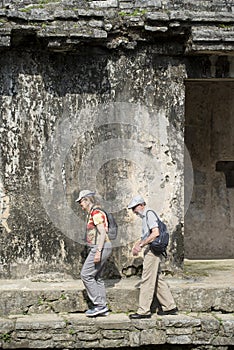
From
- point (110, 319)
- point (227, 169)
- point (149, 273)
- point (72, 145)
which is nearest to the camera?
point (110, 319)

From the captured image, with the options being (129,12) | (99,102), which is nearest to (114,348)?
(99,102)

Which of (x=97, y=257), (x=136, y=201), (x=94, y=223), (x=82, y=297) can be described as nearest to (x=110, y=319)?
(x=82, y=297)

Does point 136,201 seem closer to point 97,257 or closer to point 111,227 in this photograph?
point 111,227

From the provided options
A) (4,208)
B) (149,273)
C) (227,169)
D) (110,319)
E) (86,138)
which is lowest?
(110,319)

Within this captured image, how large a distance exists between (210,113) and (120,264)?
371cm

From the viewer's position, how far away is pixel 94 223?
28.7 feet

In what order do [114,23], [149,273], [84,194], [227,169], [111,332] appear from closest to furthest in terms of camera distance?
[111,332] < [149,273] < [84,194] < [114,23] < [227,169]

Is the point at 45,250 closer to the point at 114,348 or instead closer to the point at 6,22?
the point at 114,348

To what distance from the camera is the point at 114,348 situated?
338 inches

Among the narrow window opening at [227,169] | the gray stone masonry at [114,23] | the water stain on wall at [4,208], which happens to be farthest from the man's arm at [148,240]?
the narrow window opening at [227,169]

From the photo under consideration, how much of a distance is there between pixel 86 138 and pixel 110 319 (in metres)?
2.32

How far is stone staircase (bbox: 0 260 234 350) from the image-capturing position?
27.7ft

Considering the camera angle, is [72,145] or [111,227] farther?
[72,145]

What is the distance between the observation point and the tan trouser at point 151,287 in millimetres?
8656
